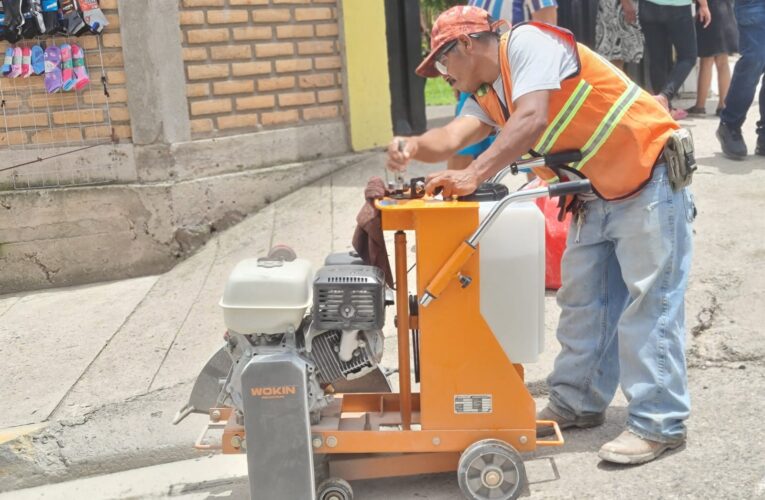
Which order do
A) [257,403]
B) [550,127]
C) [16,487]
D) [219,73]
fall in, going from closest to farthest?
[257,403] < [550,127] < [16,487] < [219,73]

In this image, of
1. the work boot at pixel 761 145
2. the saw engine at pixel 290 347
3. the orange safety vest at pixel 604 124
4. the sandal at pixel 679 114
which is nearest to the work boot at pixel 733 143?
the work boot at pixel 761 145

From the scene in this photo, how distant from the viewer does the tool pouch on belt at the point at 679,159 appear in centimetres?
326

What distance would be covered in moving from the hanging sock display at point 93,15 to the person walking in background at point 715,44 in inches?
195

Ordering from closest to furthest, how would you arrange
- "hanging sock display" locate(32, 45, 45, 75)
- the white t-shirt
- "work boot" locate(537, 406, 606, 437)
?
the white t-shirt
"work boot" locate(537, 406, 606, 437)
"hanging sock display" locate(32, 45, 45, 75)

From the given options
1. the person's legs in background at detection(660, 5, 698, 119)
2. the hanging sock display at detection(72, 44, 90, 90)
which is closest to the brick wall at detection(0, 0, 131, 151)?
the hanging sock display at detection(72, 44, 90, 90)

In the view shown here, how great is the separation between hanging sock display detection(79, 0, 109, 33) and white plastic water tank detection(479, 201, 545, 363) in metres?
3.83

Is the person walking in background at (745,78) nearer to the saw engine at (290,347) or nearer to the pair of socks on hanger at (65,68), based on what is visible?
the saw engine at (290,347)

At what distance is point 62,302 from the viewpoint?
595 cm

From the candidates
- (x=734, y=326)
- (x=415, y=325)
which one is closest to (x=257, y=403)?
(x=415, y=325)

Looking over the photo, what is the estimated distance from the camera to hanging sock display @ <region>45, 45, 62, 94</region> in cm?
607

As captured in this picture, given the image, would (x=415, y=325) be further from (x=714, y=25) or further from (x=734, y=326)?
(x=714, y=25)

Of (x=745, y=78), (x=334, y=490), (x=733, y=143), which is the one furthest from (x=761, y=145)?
(x=334, y=490)

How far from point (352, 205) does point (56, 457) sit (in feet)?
9.33

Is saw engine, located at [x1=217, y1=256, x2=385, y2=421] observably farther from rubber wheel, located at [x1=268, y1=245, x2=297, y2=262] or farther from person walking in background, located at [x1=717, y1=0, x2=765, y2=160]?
person walking in background, located at [x1=717, y1=0, x2=765, y2=160]
